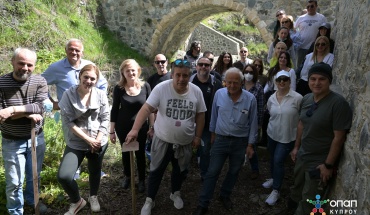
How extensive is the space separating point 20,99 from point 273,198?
2.84m

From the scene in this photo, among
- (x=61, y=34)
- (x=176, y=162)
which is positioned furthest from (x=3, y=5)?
(x=176, y=162)

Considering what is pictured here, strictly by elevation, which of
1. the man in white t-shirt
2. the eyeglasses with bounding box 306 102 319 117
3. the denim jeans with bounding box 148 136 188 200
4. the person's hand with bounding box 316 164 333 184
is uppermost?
the man in white t-shirt

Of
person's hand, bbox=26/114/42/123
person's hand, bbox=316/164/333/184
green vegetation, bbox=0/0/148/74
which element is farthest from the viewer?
green vegetation, bbox=0/0/148/74

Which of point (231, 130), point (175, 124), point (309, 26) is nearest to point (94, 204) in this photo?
point (175, 124)

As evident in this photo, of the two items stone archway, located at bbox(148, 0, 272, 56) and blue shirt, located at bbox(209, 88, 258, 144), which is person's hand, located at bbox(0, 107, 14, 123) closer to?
blue shirt, located at bbox(209, 88, 258, 144)

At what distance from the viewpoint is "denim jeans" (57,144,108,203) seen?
280cm

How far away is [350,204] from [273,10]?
718 centimetres

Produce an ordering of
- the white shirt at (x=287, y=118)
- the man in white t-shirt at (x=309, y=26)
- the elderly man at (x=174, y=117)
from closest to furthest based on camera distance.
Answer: the elderly man at (x=174, y=117), the white shirt at (x=287, y=118), the man in white t-shirt at (x=309, y=26)

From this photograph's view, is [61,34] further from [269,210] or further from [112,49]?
[269,210]

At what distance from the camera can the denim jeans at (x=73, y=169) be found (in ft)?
9.20

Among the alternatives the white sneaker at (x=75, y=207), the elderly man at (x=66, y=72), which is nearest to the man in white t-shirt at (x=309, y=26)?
the elderly man at (x=66, y=72)

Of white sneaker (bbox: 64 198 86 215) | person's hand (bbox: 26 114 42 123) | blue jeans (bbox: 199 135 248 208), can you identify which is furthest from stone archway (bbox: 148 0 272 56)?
person's hand (bbox: 26 114 42 123)

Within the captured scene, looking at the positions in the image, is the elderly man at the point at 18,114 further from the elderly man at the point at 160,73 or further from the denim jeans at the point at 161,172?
the elderly man at the point at 160,73

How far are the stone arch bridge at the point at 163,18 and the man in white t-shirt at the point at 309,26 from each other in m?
3.27
